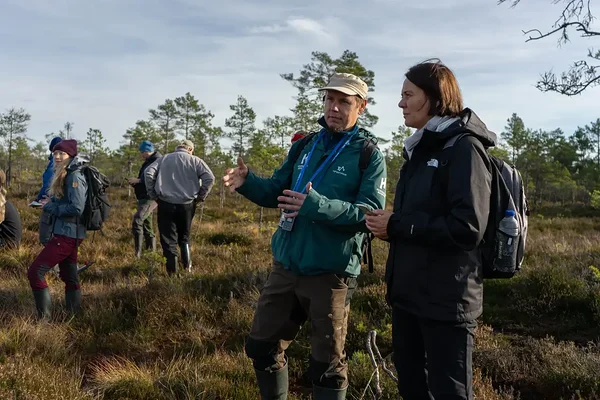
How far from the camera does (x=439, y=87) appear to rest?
2.07 metres

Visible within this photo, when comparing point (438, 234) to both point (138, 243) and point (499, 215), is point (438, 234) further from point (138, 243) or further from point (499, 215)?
point (138, 243)

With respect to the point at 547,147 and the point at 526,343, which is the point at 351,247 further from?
the point at 547,147

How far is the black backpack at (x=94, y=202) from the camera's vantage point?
4.73 meters

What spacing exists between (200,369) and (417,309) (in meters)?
2.15

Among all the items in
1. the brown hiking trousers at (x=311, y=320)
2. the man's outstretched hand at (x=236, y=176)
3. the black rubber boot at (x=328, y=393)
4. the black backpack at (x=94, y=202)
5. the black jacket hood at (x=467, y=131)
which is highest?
the black jacket hood at (x=467, y=131)

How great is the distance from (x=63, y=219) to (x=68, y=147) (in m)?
0.75

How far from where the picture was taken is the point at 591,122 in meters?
51.2

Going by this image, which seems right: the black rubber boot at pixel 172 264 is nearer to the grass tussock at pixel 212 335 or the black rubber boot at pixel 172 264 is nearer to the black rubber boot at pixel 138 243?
the grass tussock at pixel 212 335

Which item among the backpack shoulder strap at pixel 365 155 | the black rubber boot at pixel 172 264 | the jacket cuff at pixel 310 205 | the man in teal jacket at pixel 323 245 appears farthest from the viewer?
the black rubber boot at pixel 172 264

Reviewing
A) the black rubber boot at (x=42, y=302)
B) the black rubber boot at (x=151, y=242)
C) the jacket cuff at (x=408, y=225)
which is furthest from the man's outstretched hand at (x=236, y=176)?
the black rubber boot at (x=151, y=242)

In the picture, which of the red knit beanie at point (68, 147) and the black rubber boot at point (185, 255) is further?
the black rubber boot at point (185, 255)

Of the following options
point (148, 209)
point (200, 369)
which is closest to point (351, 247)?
point (200, 369)

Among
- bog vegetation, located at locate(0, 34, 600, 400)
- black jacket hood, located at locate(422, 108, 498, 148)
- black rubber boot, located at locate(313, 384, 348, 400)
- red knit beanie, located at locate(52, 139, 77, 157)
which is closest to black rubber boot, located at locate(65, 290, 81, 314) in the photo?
bog vegetation, located at locate(0, 34, 600, 400)

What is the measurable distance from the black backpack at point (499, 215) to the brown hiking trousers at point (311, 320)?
85cm
